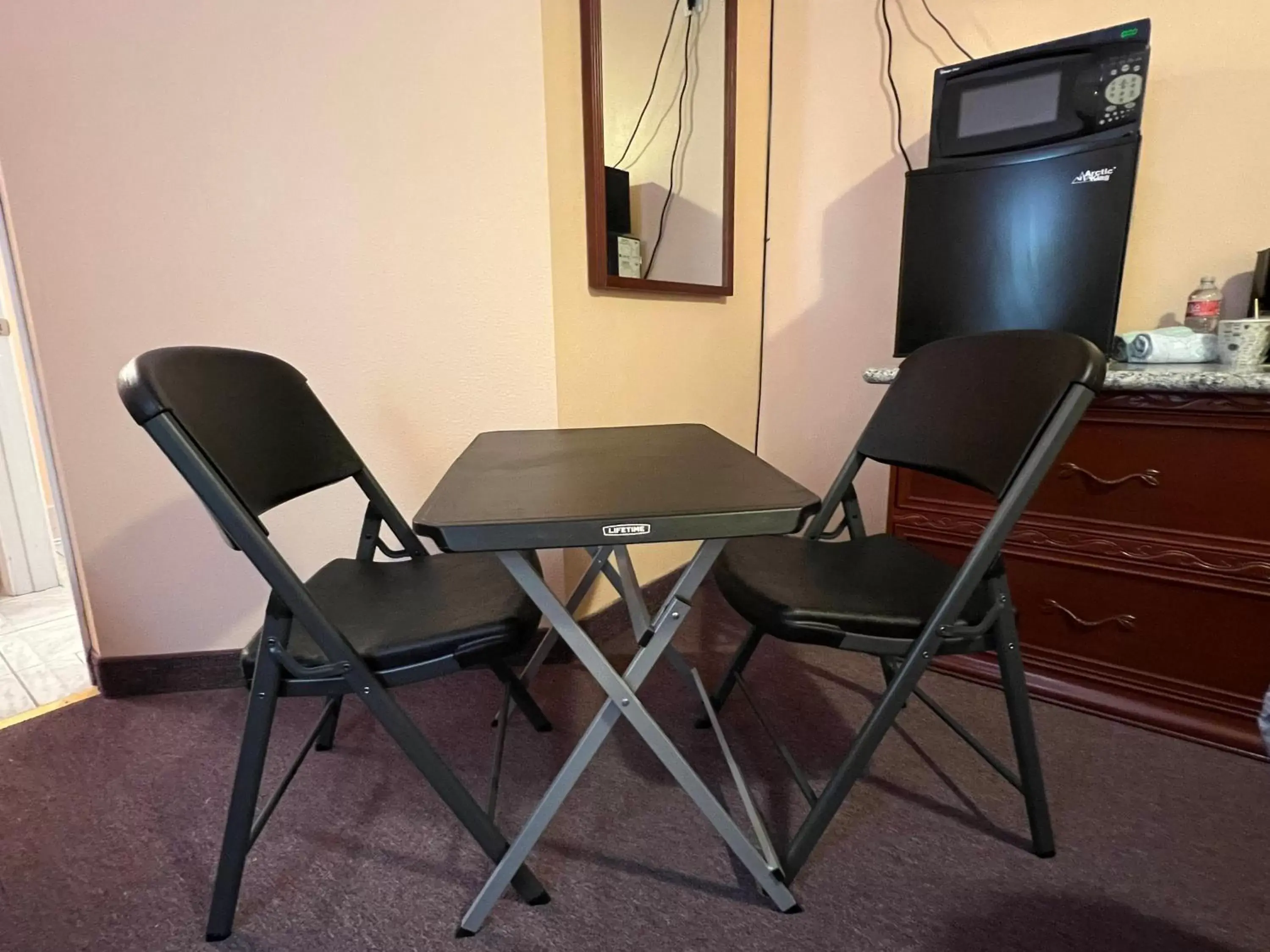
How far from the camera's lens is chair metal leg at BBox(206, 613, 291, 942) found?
862 mm

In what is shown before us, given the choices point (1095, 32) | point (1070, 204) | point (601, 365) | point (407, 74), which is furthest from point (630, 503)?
point (1095, 32)

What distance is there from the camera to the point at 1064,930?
950 millimetres

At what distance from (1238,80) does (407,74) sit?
2.04 m

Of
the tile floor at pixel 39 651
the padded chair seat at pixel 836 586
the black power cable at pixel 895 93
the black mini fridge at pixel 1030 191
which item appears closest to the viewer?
the padded chair seat at pixel 836 586

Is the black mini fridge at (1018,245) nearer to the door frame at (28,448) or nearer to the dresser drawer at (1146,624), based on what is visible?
the dresser drawer at (1146,624)

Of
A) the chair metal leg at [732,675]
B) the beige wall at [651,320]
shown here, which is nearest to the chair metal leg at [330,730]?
the beige wall at [651,320]

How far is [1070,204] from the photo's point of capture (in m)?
1.47

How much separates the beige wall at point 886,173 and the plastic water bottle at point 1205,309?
119 mm

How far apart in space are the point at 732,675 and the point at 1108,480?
37.8 inches

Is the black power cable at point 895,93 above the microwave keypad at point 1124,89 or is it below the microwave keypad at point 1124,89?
above

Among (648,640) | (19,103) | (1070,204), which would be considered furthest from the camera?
(1070,204)

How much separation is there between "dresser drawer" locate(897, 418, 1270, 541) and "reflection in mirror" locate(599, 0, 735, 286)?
1162 mm

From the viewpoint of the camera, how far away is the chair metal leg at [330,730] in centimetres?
131

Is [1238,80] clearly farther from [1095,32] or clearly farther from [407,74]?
[407,74]
